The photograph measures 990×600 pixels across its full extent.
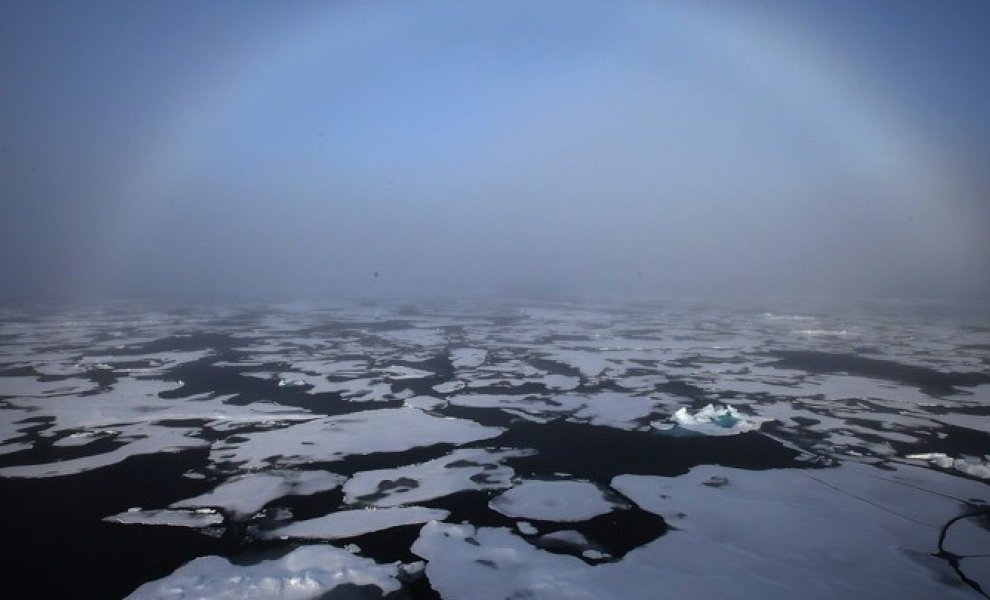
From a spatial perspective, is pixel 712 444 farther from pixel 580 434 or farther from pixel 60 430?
pixel 60 430

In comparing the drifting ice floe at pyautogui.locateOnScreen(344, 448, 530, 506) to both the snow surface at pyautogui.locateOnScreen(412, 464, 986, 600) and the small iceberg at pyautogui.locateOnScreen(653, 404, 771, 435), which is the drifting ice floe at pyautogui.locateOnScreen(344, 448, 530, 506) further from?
the small iceberg at pyautogui.locateOnScreen(653, 404, 771, 435)

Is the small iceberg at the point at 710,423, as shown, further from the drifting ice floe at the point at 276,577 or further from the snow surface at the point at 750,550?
the drifting ice floe at the point at 276,577

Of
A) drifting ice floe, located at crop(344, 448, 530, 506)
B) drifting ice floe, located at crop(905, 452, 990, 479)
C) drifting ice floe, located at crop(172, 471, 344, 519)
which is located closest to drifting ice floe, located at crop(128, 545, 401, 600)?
drifting ice floe, located at crop(172, 471, 344, 519)

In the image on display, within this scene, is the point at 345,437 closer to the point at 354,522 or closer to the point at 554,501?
the point at 354,522

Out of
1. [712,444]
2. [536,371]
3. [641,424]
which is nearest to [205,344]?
[536,371]

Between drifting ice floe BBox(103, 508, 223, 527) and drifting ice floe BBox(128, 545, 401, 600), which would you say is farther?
drifting ice floe BBox(103, 508, 223, 527)

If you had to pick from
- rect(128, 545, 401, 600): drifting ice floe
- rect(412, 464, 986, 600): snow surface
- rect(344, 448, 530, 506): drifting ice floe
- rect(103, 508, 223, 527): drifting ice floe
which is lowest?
rect(103, 508, 223, 527): drifting ice floe
